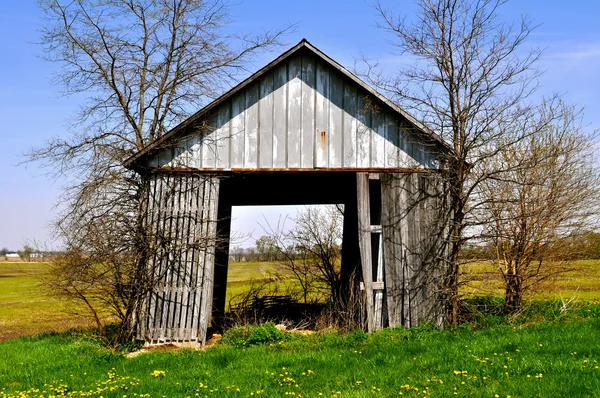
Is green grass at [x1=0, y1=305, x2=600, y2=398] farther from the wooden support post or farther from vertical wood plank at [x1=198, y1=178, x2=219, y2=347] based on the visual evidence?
the wooden support post

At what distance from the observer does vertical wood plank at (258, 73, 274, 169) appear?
11.5m

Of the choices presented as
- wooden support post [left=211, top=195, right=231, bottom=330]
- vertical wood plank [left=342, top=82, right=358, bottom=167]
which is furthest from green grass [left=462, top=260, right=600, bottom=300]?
wooden support post [left=211, top=195, right=231, bottom=330]

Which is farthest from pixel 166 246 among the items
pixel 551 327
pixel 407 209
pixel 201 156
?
pixel 551 327

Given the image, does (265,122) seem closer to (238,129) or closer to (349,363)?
(238,129)

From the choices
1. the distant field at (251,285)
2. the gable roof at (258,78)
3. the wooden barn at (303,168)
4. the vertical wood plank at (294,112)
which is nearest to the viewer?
the gable roof at (258,78)

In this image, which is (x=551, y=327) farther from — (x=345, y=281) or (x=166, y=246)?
(x=166, y=246)

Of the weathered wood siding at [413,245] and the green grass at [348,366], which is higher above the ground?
the weathered wood siding at [413,245]

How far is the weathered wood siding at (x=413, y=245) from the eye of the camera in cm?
1159

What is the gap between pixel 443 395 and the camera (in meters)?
6.57

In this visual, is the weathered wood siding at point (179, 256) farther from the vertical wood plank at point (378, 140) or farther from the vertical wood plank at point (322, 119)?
the vertical wood plank at point (378, 140)

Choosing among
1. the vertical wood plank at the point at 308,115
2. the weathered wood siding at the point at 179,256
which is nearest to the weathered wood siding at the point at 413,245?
the vertical wood plank at the point at 308,115

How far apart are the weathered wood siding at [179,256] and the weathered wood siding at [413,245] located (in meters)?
3.76

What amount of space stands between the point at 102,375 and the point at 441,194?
7431mm

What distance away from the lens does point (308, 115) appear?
457 inches
